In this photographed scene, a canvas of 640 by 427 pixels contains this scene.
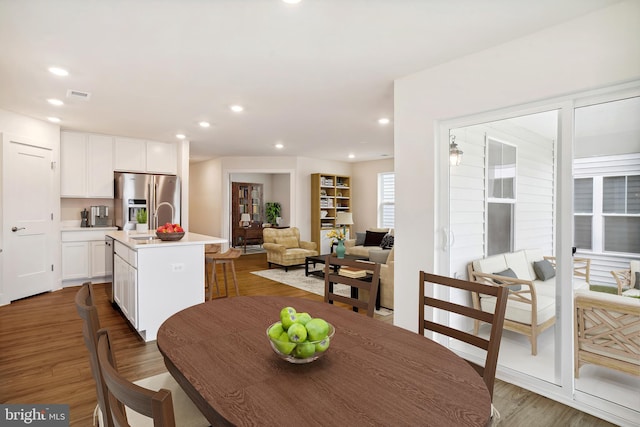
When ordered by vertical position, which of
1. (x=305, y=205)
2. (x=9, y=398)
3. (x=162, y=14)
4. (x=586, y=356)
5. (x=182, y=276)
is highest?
(x=162, y=14)

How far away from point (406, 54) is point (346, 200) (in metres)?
6.87

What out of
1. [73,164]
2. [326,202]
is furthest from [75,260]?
[326,202]

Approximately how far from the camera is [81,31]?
2.40 m

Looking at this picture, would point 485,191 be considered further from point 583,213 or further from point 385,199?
point 385,199

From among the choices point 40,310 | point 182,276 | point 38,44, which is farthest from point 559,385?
point 40,310

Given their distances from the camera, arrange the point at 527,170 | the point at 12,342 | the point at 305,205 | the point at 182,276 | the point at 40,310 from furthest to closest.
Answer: the point at 305,205, the point at 40,310, the point at 182,276, the point at 12,342, the point at 527,170

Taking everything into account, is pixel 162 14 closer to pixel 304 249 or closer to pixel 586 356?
pixel 586 356

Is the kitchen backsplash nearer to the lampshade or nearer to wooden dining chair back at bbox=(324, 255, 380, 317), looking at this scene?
the lampshade

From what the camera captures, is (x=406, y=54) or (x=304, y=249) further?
(x=304, y=249)

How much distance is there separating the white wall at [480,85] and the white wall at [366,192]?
5.69 metres

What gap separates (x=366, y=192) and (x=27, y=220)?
7045 millimetres

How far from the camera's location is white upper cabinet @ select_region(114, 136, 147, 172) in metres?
5.96

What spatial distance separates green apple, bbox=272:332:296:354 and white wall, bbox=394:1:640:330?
84.4 inches

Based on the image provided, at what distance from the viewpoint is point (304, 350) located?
3.58 ft
